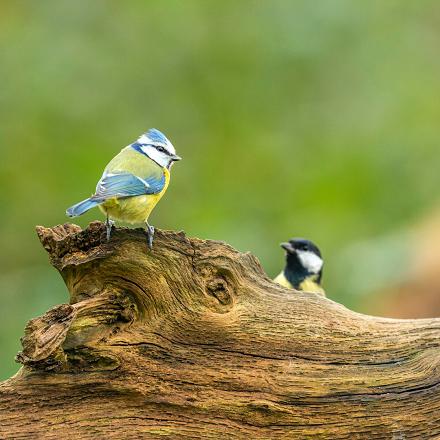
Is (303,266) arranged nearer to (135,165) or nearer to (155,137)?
(155,137)

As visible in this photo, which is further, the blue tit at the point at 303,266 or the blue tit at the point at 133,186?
the blue tit at the point at 303,266

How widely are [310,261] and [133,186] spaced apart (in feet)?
6.27

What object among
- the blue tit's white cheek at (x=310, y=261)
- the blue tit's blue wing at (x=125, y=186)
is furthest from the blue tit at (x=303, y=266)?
the blue tit's blue wing at (x=125, y=186)

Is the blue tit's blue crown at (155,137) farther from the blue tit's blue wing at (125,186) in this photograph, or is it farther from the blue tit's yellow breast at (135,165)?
the blue tit's blue wing at (125,186)

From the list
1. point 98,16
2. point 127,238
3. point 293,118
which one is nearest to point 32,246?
point 98,16

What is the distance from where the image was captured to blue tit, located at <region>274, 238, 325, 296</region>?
5.12 meters

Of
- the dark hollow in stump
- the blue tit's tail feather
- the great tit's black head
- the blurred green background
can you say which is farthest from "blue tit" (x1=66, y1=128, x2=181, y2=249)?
the blurred green background

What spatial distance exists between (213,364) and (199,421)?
0.19 metres

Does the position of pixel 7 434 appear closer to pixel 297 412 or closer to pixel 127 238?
pixel 127 238

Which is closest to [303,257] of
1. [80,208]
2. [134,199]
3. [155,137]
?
[155,137]

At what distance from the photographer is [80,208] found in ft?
10.3

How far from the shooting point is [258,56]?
28.6ft

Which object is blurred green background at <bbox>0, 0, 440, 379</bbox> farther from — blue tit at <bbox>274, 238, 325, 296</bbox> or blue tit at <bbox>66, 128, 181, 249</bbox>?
blue tit at <bbox>66, 128, 181, 249</bbox>

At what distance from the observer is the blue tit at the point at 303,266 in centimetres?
512
